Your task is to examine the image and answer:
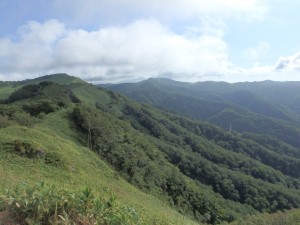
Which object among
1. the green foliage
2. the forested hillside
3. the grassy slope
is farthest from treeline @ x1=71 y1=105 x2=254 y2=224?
the green foliage

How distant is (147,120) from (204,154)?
3504 cm

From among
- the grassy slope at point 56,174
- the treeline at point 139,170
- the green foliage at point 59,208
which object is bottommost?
the treeline at point 139,170

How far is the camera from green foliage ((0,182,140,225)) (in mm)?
10577

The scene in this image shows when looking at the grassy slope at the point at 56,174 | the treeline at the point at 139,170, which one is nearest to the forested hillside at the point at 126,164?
the grassy slope at the point at 56,174

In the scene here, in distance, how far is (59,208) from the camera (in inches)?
427

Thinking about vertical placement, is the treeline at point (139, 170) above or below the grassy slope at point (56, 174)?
below

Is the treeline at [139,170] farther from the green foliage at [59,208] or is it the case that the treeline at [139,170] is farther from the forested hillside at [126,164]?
the green foliage at [59,208]

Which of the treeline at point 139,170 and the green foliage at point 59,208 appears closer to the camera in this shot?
the green foliage at point 59,208

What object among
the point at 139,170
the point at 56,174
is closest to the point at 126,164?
the point at 139,170

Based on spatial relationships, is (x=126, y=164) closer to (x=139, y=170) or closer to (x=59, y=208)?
(x=139, y=170)

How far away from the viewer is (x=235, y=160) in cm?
18438

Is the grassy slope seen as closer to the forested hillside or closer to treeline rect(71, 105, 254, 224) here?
the forested hillside

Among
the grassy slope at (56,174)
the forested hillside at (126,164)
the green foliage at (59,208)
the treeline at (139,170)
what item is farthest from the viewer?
the treeline at (139,170)

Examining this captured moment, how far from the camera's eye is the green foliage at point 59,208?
1058 centimetres
